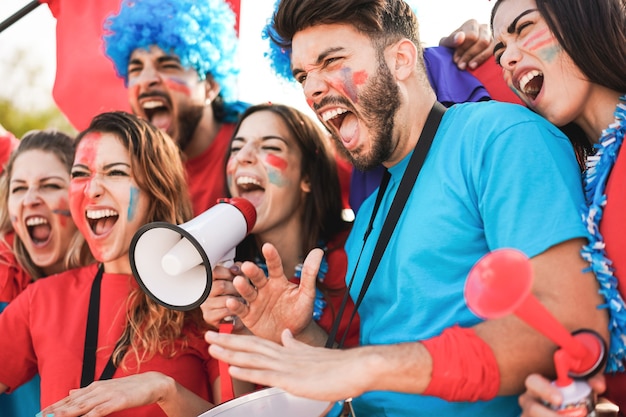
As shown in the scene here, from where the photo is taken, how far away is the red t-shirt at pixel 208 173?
4.08 metres

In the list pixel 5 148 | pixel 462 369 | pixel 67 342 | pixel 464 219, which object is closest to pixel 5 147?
pixel 5 148

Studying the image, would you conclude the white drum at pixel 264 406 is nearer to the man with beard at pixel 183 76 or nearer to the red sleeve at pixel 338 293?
the red sleeve at pixel 338 293

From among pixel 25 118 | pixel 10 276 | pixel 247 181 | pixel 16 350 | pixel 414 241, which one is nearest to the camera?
pixel 414 241

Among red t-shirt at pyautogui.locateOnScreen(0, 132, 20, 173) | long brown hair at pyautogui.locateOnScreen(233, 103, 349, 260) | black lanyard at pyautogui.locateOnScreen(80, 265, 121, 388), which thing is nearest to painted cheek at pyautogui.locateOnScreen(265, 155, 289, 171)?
long brown hair at pyautogui.locateOnScreen(233, 103, 349, 260)

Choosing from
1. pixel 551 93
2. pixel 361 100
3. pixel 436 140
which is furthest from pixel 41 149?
pixel 551 93

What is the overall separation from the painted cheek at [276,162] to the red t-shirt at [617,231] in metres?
1.61

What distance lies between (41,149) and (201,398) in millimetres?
1804

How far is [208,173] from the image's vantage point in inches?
169

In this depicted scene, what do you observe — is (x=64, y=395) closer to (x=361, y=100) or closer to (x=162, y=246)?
(x=162, y=246)

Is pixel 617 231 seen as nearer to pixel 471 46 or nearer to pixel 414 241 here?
pixel 414 241

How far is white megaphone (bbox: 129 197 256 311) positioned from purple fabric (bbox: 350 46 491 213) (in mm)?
873

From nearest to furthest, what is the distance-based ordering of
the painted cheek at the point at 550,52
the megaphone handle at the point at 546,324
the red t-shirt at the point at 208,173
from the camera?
the megaphone handle at the point at 546,324 → the painted cheek at the point at 550,52 → the red t-shirt at the point at 208,173

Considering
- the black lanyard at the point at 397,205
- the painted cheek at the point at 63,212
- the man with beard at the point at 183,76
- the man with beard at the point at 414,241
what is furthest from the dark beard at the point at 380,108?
the painted cheek at the point at 63,212

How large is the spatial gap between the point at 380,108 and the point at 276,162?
35.5 inches
